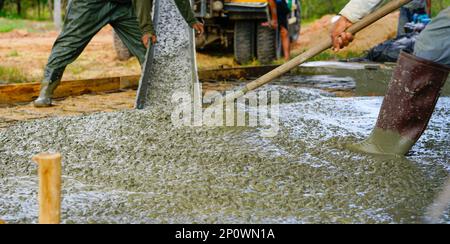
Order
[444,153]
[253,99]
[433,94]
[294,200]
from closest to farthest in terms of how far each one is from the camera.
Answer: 1. [294,200]
2. [433,94]
3. [444,153]
4. [253,99]

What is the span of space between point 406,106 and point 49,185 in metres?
2.05

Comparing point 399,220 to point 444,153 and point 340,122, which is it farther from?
point 340,122

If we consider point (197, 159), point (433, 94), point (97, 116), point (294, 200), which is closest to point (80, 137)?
point (97, 116)

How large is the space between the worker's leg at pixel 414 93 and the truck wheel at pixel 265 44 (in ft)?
18.0

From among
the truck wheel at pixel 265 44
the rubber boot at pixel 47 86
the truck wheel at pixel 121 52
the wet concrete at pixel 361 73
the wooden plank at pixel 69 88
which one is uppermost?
the rubber boot at pixel 47 86

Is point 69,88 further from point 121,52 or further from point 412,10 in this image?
point 412,10

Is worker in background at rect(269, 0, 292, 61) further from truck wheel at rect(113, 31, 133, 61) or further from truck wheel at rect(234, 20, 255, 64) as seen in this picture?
truck wheel at rect(113, 31, 133, 61)

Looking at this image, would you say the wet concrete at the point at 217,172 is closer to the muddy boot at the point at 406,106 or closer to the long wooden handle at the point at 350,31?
the muddy boot at the point at 406,106

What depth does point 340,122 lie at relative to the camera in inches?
169

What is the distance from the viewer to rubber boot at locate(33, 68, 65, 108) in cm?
514

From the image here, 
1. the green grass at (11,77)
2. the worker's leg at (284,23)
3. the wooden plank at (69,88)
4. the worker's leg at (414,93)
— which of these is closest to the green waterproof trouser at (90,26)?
the wooden plank at (69,88)

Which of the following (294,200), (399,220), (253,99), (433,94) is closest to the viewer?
(399,220)

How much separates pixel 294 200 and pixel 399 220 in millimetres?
433

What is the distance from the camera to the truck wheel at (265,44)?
8867mm
